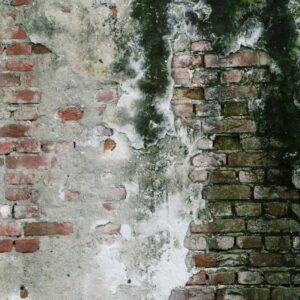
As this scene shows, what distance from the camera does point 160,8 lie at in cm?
271

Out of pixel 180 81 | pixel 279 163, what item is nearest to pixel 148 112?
pixel 180 81

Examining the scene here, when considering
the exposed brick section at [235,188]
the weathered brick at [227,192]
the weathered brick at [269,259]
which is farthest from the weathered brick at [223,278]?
the weathered brick at [227,192]

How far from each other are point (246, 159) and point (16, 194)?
111cm

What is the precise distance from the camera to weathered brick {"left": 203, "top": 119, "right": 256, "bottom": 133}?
2.70 m

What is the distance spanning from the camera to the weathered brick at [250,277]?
8.83 feet

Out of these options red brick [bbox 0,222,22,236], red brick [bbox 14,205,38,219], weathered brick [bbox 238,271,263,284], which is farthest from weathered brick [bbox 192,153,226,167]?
red brick [bbox 0,222,22,236]

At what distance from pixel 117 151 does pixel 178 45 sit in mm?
586

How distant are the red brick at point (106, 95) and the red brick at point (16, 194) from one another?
57 cm

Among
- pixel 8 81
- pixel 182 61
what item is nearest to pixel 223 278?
A: pixel 182 61

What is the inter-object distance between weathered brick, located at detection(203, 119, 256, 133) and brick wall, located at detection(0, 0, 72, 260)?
63cm

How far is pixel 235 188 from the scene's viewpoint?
8.87 ft

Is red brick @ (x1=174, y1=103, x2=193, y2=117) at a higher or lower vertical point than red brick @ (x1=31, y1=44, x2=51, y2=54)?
lower

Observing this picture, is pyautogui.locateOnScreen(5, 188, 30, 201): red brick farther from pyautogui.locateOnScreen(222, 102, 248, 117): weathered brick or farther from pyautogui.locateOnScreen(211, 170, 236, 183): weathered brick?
pyautogui.locateOnScreen(222, 102, 248, 117): weathered brick

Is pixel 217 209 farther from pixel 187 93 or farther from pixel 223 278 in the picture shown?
pixel 187 93
